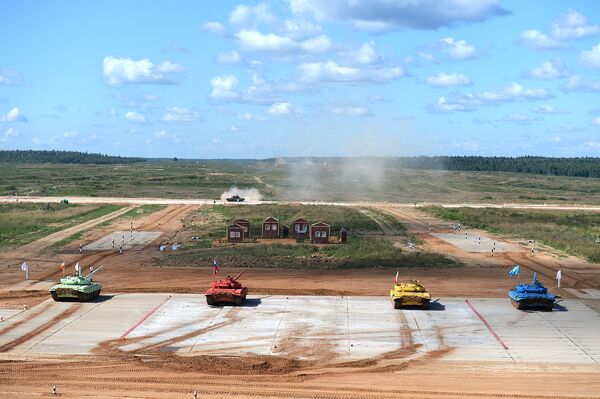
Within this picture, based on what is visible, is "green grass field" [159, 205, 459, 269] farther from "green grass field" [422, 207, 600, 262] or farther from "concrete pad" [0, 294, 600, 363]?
"concrete pad" [0, 294, 600, 363]

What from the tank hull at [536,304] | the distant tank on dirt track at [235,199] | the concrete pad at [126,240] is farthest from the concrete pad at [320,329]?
the distant tank on dirt track at [235,199]

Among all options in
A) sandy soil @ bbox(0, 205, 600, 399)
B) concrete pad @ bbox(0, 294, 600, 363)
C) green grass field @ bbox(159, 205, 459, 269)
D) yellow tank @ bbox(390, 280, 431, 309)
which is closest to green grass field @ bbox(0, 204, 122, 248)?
green grass field @ bbox(159, 205, 459, 269)

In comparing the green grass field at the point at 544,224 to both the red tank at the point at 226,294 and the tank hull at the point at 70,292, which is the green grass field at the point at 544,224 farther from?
the tank hull at the point at 70,292

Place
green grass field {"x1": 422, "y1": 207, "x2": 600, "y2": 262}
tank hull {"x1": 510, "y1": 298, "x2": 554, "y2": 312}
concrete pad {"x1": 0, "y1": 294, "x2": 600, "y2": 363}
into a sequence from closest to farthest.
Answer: concrete pad {"x1": 0, "y1": 294, "x2": 600, "y2": 363}, tank hull {"x1": 510, "y1": 298, "x2": 554, "y2": 312}, green grass field {"x1": 422, "y1": 207, "x2": 600, "y2": 262}

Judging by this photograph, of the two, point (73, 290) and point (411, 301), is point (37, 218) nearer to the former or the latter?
point (73, 290)

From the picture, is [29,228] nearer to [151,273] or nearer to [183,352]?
[151,273]

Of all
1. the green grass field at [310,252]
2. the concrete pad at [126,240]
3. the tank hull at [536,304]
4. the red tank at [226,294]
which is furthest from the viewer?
the concrete pad at [126,240]
